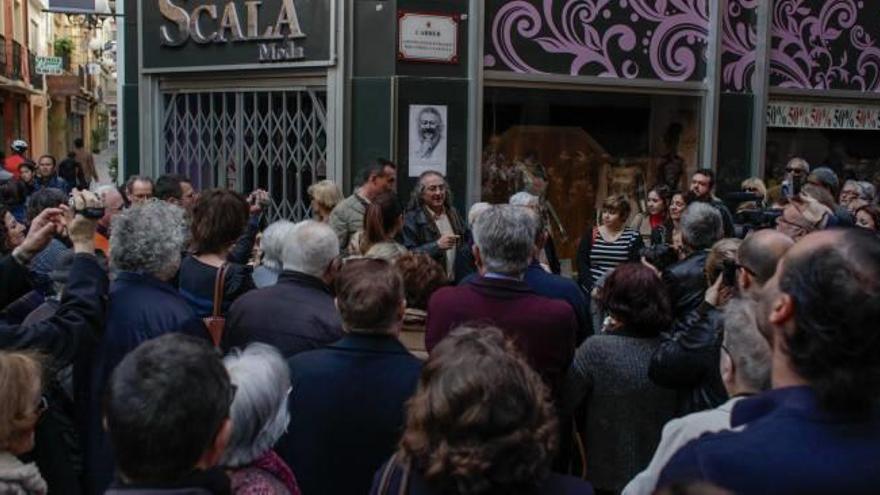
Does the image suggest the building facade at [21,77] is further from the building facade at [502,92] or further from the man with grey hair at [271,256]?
the man with grey hair at [271,256]

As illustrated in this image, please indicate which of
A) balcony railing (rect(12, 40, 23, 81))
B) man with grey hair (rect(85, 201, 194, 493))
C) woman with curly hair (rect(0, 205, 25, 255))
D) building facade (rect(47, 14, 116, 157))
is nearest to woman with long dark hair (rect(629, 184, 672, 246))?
woman with curly hair (rect(0, 205, 25, 255))

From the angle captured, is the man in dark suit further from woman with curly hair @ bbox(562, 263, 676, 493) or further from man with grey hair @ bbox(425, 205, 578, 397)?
woman with curly hair @ bbox(562, 263, 676, 493)

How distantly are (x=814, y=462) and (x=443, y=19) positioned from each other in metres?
8.10

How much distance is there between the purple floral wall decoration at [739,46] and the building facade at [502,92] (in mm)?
20

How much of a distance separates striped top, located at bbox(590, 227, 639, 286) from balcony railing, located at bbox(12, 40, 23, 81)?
95.3 feet

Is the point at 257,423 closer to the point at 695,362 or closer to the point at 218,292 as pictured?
the point at 695,362

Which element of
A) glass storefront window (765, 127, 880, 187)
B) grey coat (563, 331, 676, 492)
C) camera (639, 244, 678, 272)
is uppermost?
glass storefront window (765, 127, 880, 187)

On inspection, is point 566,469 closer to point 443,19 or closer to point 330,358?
point 330,358

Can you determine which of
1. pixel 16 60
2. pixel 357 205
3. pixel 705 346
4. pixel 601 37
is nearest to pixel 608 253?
pixel 357 205

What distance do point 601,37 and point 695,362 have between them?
7.10m

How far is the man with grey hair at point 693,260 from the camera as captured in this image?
479 cm

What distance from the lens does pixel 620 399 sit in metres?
4.10

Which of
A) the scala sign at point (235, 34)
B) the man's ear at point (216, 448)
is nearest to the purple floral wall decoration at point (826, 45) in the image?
the scala sign at point (235, 34)

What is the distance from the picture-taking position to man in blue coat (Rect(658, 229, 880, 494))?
1920mm
